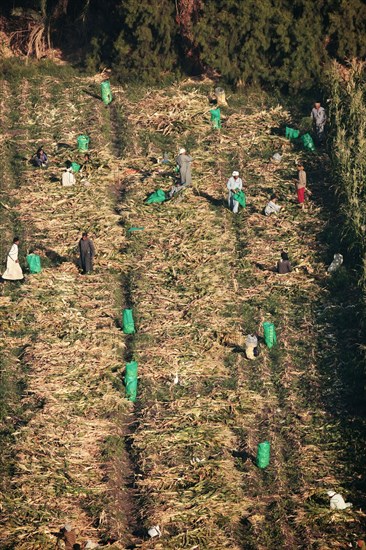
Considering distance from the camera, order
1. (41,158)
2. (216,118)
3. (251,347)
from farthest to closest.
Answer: (216,118)
(41,158)
(251,347)

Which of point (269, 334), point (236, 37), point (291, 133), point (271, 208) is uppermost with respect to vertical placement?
point (236, 37)

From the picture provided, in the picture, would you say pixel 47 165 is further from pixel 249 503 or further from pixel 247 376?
pixel 249 503

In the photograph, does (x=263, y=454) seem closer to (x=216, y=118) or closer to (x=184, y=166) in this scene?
(x=184, y=166)

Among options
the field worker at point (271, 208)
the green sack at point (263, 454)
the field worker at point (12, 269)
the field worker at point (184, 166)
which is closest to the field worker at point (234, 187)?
the field worker at point (271, 208)

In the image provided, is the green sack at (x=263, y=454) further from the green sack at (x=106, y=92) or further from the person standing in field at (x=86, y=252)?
the green sack at (x=106, y=92)

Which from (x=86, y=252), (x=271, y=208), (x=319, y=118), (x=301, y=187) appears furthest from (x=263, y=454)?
(x=319, y=118)

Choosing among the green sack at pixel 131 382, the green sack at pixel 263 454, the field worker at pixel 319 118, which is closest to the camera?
the green sack at pixel 263 454

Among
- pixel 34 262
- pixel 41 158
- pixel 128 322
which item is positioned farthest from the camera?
pixel 41 158
